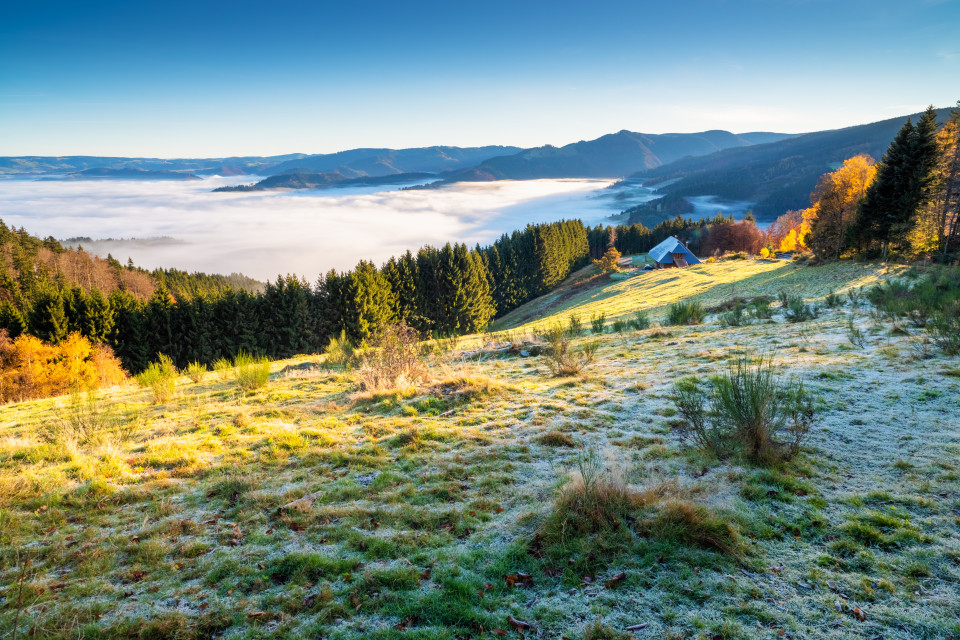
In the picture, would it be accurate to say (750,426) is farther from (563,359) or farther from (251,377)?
(251,377)

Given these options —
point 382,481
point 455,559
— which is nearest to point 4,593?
point 382,481

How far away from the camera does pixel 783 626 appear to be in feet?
10.0

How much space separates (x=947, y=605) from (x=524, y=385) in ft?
23.9

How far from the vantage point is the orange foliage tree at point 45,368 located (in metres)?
25.5

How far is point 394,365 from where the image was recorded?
10266 mm

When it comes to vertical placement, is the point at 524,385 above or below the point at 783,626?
below

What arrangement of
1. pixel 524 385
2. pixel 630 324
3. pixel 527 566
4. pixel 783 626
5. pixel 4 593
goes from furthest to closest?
pixel 630 324 < pixel 524 385 < pixel 527 566 < pixel 4 593 < pixel 783 626

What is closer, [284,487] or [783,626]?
[783,626]

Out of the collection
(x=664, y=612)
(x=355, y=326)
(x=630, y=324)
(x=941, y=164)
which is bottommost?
(x=355, y=326)

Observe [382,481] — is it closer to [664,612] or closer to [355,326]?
[664,612]

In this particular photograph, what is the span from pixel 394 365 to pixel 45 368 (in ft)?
104

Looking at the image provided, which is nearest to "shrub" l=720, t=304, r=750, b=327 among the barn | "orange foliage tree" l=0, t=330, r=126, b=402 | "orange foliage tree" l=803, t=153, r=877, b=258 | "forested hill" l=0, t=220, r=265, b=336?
"orange foliage tree" l=803, t=153, r=877, b=258

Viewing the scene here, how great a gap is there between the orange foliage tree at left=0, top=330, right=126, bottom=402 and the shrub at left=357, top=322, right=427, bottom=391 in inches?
943

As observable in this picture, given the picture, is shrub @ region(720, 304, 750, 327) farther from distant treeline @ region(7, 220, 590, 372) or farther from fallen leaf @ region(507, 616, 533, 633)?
distant treeline @ region(7, 220, 590, 372)
